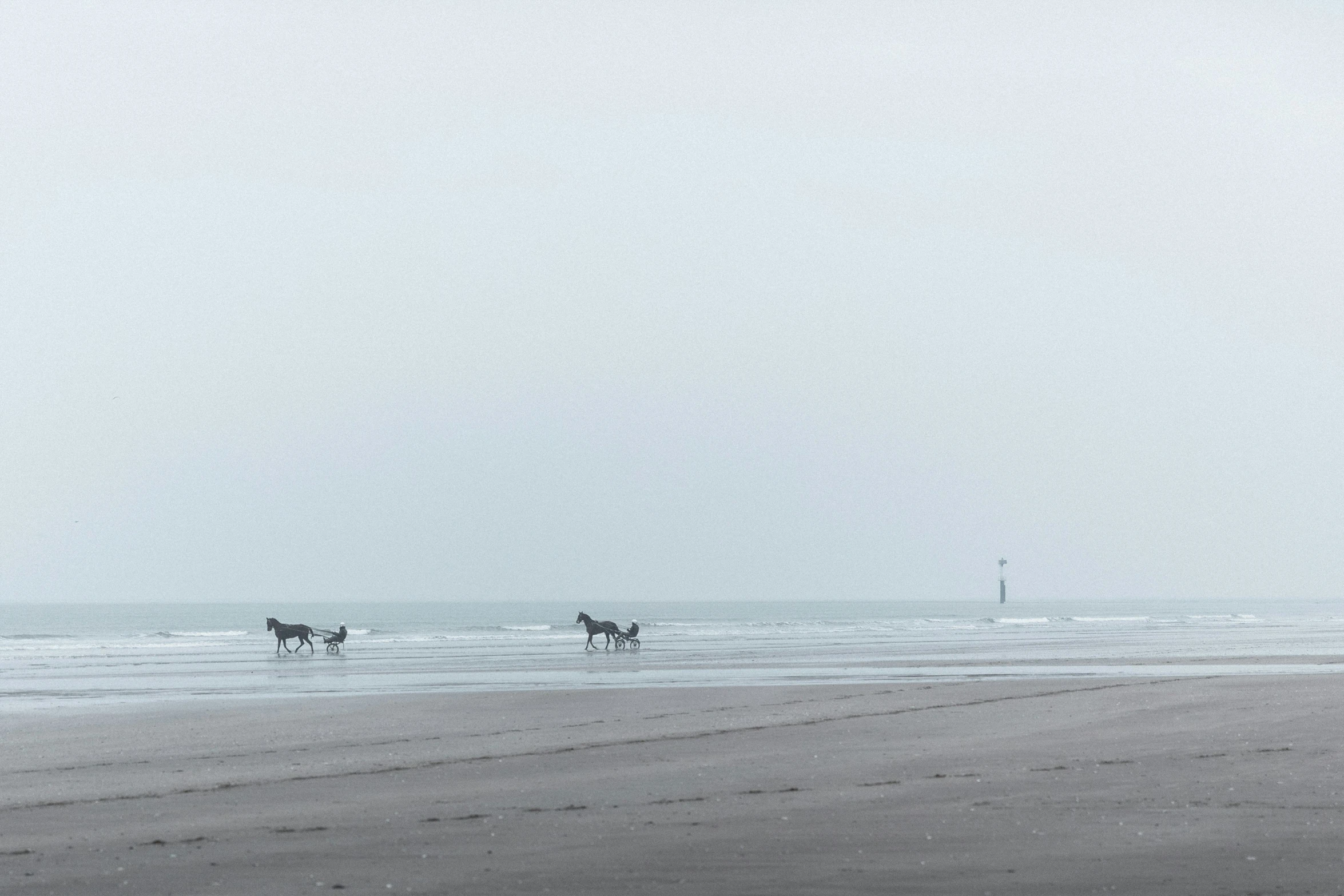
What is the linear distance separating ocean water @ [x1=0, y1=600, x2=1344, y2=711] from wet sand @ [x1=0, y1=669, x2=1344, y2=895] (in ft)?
30.4

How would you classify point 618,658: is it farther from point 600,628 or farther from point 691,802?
point 691,802

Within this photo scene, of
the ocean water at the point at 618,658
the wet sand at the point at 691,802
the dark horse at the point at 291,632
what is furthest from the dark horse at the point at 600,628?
the wet sand at the point at 691,802

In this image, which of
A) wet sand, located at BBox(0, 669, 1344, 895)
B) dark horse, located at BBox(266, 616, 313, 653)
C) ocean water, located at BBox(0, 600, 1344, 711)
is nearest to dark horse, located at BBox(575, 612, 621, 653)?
ocean water, located at BBox(0, 600, 1344, 711)

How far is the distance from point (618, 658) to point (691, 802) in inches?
1253

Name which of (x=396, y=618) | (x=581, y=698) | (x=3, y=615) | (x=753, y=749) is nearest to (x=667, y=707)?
(x=581, y=698)

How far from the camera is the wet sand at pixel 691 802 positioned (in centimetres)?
802

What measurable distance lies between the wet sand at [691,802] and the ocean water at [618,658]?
9.27 meters

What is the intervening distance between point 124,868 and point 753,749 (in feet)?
25.0

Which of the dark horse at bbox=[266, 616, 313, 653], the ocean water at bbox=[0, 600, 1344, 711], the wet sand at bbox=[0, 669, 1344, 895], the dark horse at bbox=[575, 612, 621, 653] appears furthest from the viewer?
the dark horse at bbox=[575, 612, 621, 653]

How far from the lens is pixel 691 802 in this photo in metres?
10.8

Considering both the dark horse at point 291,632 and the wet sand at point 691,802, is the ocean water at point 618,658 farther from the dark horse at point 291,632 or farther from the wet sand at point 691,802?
the wet sand at point 691,802

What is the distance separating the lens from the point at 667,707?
20828 mm

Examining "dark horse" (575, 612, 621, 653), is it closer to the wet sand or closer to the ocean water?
the ocean water

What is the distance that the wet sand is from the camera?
26.3 ft
